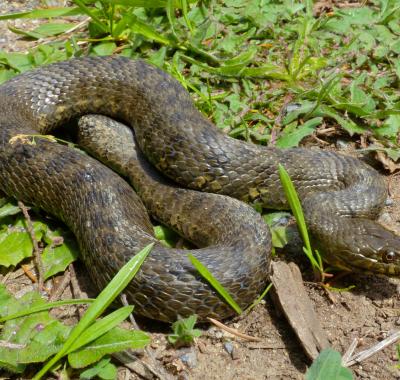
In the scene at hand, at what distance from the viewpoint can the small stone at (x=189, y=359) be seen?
461 cm

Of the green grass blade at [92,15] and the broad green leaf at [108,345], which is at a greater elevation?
the green grass blade at [92,15]

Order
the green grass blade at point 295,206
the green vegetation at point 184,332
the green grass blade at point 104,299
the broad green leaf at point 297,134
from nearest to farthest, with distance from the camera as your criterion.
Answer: the green grass blade at point 104,299 → the green vegetation at point 184,332 → the green grass blade at point 295,206 → the broad green leaf at point 297,134

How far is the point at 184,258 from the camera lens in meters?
4.86

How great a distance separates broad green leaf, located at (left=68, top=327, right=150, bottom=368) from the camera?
4.33 metres

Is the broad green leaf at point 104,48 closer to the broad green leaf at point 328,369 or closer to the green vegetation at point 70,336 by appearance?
the green vegetation at point 70,336

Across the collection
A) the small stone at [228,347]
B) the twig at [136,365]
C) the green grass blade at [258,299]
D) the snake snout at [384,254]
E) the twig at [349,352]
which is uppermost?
the snake snout at [384,254]

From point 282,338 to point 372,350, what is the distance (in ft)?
2.17

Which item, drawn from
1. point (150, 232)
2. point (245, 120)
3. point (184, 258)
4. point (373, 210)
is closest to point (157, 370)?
point (184, 258)

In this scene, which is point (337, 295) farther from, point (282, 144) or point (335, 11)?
point (335, 11)

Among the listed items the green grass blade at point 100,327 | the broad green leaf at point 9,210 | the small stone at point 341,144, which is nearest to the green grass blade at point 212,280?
the green grass blade at point 100,327

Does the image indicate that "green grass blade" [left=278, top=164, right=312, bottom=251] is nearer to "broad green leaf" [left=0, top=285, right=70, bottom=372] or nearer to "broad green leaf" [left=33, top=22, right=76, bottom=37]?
"broad green leaf" [left=0, top=285, right=70, bottom=372]

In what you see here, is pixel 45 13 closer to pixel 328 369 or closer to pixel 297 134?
pixel 297 134

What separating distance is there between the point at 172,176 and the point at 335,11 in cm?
346

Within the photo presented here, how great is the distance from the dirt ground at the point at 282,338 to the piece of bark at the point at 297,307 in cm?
12
